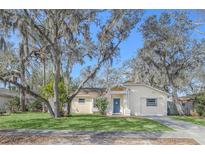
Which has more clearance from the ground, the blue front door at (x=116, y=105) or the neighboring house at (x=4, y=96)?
the neighboring house at (x=4, y=96)

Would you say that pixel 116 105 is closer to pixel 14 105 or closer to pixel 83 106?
pixel 83 106

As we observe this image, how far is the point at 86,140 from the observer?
6.09m

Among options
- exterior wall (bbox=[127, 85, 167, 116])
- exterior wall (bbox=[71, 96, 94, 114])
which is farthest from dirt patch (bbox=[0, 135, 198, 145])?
exterior wall (bbox=[71, 96, 94, 114])

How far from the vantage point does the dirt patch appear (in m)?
5.90

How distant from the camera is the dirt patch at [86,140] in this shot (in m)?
5.90

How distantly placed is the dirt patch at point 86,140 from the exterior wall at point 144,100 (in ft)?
23.3

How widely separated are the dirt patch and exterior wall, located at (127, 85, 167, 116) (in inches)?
279

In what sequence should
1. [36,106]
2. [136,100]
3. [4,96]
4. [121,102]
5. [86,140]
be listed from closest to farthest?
[86,140], [121,102], [136,100], [36,106], [4,96]

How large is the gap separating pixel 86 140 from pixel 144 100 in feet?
26.0

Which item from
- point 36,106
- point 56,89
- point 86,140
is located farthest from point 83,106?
point 86,140

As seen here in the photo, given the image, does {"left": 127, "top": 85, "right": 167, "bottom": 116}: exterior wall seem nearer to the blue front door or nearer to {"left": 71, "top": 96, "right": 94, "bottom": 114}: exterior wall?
the blue front door

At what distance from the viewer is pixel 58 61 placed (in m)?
10.4

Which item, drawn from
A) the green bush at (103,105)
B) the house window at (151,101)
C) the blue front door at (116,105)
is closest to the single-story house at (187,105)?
the house window at (151,101)

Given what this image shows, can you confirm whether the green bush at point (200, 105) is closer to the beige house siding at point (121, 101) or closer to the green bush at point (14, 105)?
the beige house siding at point (121, 101)
